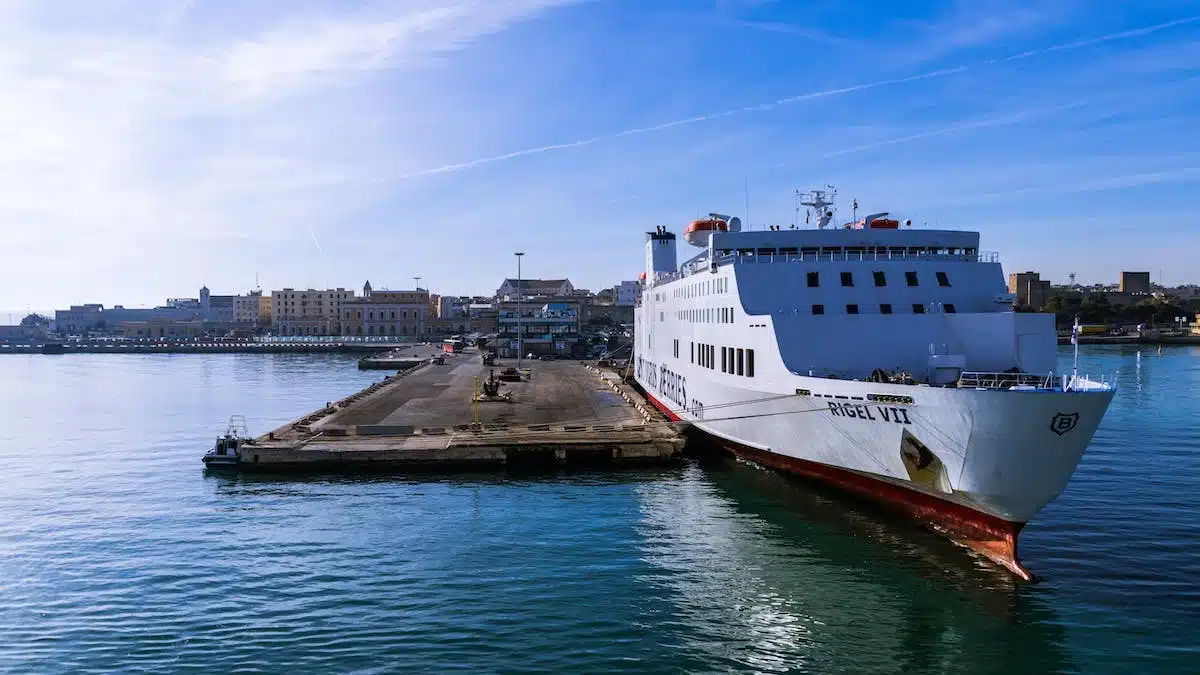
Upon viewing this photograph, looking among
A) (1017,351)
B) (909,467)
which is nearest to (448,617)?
(909,467)

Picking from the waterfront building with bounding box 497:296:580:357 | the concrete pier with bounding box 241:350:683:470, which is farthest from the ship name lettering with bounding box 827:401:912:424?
the waterfront building with bounding box 497:296:580:357

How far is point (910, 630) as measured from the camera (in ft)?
48.6

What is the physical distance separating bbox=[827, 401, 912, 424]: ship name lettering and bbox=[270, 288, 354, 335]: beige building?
175 metres

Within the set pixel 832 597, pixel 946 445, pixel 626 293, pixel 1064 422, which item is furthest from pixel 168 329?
pixel 1064 422

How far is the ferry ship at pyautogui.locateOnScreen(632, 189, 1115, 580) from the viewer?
16844 millimetres

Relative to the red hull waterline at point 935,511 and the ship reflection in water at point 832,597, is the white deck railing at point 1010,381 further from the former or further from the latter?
the ship reflection in water at point 832,597

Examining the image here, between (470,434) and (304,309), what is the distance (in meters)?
168

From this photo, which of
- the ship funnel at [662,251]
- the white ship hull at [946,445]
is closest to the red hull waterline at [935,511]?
the white ship hull at [946,445]

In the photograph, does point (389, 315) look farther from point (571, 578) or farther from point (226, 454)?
point (571, 578)

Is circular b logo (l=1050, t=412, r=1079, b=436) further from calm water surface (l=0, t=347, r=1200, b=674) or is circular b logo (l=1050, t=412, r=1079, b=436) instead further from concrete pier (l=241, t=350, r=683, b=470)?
concrete pier (l=241, t=350, r=683, b=470)

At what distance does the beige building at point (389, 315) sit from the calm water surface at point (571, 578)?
13926 centimetres

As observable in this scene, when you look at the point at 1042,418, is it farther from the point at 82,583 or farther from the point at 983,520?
the point at 82,583

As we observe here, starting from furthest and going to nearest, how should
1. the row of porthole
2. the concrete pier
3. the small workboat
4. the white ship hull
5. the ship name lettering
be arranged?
the small workboat, the concrete pier, the row of porthole, the ship name lettering, the white ship hull

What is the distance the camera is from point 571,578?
688 inches
